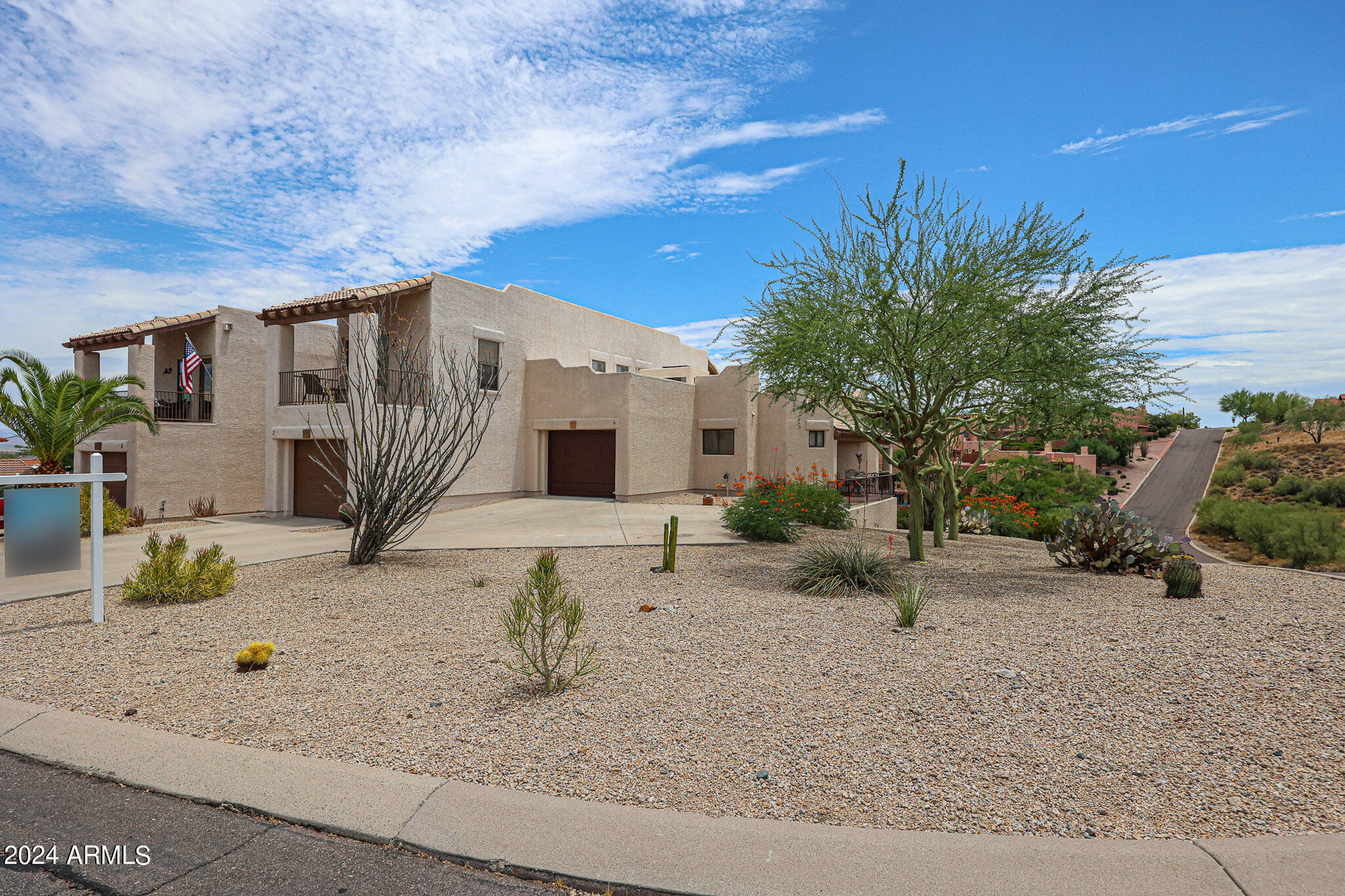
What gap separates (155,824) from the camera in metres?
3.65

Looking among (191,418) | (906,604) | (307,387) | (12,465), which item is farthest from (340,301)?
(906,604)

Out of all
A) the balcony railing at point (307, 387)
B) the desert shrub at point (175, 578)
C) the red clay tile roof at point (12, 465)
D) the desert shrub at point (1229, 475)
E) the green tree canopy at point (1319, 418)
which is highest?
the green tree canopy at point (1319, 418)

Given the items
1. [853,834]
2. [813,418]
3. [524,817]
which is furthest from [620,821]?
[813,418]

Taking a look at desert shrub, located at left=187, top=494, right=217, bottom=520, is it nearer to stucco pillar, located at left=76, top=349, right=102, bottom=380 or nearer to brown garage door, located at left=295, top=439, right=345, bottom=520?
brown garage door, located at left=295, top=439, right=345, bottom=520

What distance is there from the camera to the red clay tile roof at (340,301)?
18094 mm

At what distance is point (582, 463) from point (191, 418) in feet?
36.7

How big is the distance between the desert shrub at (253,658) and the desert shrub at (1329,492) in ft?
140

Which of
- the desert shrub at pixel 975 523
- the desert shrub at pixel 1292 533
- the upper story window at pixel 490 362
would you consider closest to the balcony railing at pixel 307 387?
the upper story window at pixel 490 362

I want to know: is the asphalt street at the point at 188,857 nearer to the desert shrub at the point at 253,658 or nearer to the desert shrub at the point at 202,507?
the desert shrub at the point at 253,658

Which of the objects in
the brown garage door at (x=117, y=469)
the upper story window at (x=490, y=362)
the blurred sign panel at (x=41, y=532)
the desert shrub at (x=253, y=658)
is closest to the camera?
the desert shrub at (x=253, y=658)

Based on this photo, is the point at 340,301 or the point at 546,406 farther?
the point at 546,406

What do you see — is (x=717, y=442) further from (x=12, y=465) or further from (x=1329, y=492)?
(x=1329, y=492)

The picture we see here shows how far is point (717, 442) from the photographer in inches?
1019

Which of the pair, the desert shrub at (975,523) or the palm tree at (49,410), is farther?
the desert shrub at (975,523)
